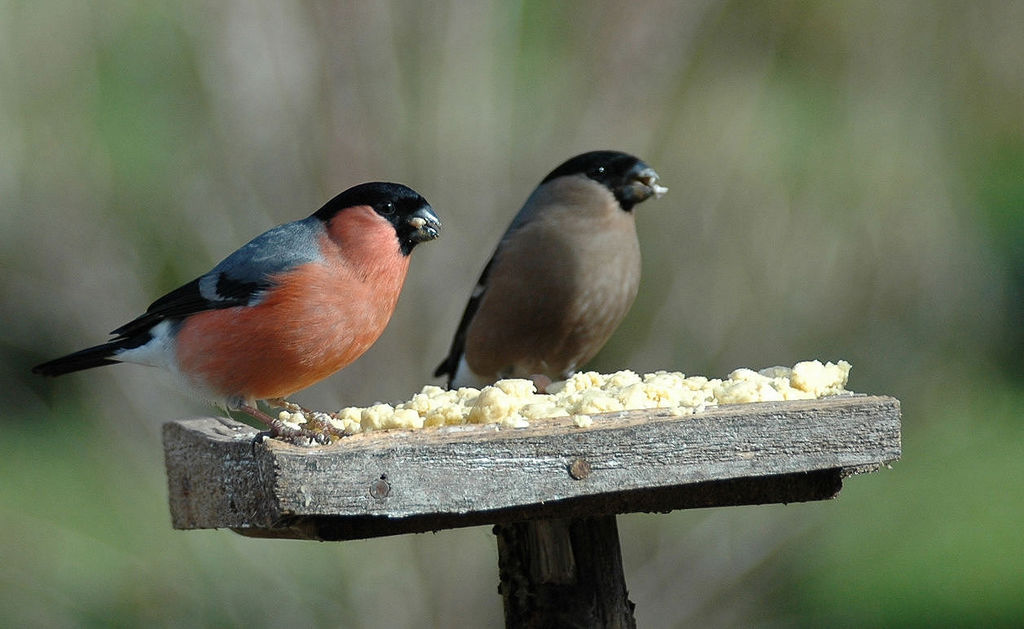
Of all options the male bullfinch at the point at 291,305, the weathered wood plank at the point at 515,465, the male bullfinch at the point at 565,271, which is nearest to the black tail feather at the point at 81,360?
the male bullfinch at the point at 291,305

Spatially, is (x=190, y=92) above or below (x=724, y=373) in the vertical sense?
above

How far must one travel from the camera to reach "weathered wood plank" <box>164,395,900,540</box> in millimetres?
1572

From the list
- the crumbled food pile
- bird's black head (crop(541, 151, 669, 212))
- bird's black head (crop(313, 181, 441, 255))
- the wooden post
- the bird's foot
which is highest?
bird's black head (crop(541, 151, 669, 212))

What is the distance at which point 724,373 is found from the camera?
4.75 m

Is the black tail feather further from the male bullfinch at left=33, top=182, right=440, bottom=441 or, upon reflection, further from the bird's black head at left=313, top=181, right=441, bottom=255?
the bird's black head at left=313, top=181, right=441, bottom=255

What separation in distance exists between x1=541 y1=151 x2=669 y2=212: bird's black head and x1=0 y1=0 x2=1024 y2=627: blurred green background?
0.67 metres

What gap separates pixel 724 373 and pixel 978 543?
2.42m

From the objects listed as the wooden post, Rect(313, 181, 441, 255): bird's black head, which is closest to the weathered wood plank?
the wooden post

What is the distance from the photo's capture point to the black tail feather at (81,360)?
8.41 ft

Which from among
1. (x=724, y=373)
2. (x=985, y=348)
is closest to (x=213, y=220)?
(x=724, y=373)

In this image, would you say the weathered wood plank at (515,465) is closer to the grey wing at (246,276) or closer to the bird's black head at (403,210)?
the grey wing at (246,276)

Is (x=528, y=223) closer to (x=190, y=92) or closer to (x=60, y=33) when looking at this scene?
(x=190, y=92)

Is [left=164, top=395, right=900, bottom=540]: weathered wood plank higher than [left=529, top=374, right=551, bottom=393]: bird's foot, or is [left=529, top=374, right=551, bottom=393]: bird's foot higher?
[left=529, top=374, right=551, bottom=393]: bird's foot

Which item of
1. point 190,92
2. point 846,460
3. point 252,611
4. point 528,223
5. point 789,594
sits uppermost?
point 190,92
